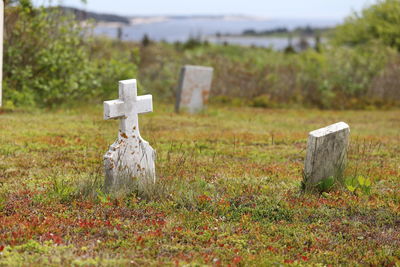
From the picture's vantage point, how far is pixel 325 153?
21.6 feet

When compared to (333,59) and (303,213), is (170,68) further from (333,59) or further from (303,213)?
(303,213)

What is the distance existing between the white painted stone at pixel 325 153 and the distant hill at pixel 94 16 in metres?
10.5

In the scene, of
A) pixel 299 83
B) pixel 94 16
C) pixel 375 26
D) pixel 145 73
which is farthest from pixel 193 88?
pixel 375 26

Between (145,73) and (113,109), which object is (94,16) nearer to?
(145,73)

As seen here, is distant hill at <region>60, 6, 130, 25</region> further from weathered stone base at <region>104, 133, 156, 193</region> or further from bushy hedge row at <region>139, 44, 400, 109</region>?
weathered stone base at <region>104, 133, 156, 193</region>

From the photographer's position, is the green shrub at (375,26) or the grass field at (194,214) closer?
the grass field at (194,214)

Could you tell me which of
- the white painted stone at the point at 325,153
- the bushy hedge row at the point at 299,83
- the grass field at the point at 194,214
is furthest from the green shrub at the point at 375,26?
the white painted stone at the point at 325,153

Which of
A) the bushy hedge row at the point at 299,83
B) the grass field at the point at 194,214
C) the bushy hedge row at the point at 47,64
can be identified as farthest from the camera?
the bushy hedge row at the point at 299,83

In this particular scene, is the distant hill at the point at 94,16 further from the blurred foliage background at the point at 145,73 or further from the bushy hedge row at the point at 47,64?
the bushy hedge row at the point at 47,64

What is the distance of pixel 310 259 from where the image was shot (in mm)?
4879

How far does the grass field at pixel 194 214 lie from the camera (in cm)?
484

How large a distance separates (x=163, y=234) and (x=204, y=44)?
119ft

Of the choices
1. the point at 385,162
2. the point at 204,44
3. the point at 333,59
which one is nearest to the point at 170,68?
the point at 333,59

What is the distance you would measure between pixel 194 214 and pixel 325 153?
5.83 ft
